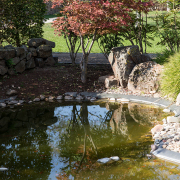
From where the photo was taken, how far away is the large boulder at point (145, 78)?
6.80 meters

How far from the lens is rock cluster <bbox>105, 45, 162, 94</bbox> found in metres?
6.85

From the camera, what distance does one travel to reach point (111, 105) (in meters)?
6.33

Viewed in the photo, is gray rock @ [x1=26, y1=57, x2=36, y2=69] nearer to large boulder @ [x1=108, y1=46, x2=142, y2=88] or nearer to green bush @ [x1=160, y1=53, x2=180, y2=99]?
large boulder @ [x1=108, y1=46, x2=142, y2=88]

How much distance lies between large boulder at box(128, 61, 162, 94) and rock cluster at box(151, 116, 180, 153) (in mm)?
1909

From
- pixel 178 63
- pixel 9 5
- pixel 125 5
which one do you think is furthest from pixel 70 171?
pixel 9 5

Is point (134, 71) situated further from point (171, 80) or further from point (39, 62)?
point (39, 62)

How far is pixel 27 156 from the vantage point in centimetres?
384

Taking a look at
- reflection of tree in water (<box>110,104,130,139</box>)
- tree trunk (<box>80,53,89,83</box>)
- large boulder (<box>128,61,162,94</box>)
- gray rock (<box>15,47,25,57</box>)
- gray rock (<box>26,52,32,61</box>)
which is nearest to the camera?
reflection of tree in water (<box>110,104,130,139</box>)

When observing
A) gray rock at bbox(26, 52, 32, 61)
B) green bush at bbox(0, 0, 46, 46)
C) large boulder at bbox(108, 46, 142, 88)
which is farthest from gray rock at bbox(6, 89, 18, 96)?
large boulder at bbox(108, 46, 142, 88)

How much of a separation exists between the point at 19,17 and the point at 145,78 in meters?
5.06

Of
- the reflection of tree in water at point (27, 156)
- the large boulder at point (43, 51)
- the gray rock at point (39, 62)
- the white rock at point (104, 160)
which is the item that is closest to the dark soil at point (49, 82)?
the gray rock at point (39, 62)

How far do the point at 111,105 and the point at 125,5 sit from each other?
2.71 metres

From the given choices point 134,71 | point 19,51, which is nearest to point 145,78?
point 134,71

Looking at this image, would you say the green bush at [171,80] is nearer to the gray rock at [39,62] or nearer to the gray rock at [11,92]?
the gray rock at [11,92]
